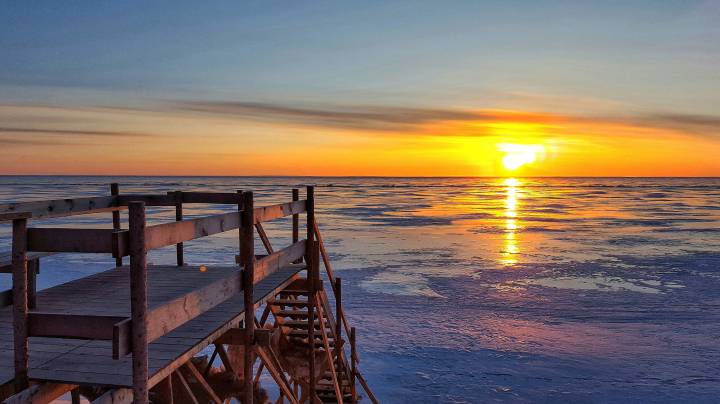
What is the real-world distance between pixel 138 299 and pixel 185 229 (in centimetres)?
90

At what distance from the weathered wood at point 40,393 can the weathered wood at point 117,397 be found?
38cm

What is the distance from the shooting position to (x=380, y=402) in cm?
1113

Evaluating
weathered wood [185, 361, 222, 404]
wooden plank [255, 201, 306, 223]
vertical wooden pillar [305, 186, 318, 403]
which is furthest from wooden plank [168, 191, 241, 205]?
weathered wood [185, 361, 222, 404]

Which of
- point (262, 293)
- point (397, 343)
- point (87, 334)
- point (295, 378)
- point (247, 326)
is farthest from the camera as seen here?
point (397, 343)

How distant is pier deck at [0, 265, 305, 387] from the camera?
15.3 ft

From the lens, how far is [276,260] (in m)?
7.57

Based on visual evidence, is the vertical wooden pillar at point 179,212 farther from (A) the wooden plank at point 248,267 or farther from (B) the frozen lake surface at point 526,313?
(B) the frozen lake surface at point 526,313

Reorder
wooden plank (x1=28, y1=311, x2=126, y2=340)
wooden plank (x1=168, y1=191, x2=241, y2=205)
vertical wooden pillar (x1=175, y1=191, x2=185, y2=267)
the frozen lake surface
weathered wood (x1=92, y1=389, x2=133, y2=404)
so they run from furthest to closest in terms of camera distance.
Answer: the frozen lake surface
vertical wooden pillar (x1=175, y1=191, x2=185, y2=267)
wooden plank (x1=168, y1=191, x2=241, y2=205)
weathered wood (x1=92, y1=389, x2=133, y2=404)
wooden plank (x1=28, y1=311, x2=126, y2=340)

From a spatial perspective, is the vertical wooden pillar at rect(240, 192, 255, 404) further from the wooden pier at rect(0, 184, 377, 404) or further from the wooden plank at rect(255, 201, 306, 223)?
the wooden plank at rect(255, 201, 306, 223)

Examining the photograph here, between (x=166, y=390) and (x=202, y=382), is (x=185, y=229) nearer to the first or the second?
(x=166, y=390)

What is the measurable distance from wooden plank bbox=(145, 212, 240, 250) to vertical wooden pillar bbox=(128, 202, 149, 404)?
0.33 ft

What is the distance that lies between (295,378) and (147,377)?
711cm

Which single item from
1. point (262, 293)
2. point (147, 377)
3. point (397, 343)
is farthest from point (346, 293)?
point (147, 377)

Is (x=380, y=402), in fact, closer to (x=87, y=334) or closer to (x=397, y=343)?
(x=397, y=343)
